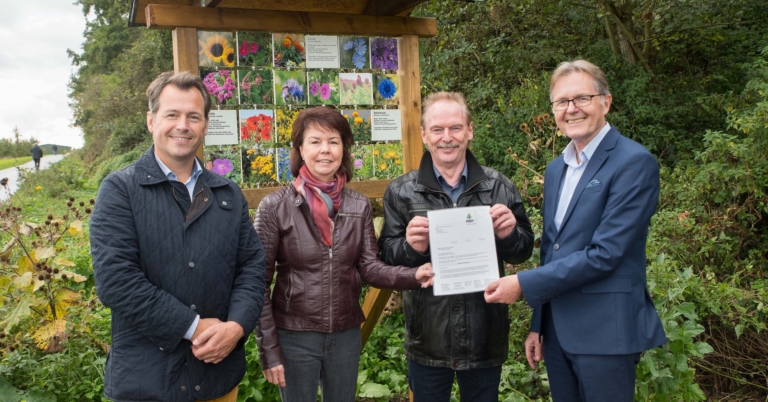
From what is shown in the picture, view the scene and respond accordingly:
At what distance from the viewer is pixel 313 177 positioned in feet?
10.4

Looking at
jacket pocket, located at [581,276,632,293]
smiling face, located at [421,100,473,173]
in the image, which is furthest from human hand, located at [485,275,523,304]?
smiling face, located at [421,100,473,173]

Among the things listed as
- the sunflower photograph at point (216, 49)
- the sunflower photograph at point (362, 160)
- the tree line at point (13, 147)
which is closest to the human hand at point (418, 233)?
the sunflower photograph at point (362, 160)

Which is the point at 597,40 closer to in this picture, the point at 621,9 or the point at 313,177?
the point at 621,9

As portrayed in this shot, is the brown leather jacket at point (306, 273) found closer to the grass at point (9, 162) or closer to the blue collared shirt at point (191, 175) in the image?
the blue collared shirt at point (191, 175)

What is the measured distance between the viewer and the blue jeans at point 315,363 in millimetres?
3041

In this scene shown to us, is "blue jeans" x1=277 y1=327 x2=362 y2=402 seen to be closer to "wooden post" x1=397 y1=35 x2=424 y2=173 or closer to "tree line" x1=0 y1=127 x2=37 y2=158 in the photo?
"wooden post" x1=397 y1=35 x2=424 y2=173

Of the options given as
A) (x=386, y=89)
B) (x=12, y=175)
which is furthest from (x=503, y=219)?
(x=12, y=175)

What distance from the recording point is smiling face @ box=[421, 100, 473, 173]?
3.14 meters

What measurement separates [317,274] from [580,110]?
1490mm

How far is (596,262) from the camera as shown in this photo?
265cm

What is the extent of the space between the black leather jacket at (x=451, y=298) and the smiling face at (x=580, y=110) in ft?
1.65

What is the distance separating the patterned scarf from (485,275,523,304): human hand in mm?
830

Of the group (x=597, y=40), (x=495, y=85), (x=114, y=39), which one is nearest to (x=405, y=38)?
(x=495, y=85)

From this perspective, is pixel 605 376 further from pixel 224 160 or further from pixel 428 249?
pixel 224 160
